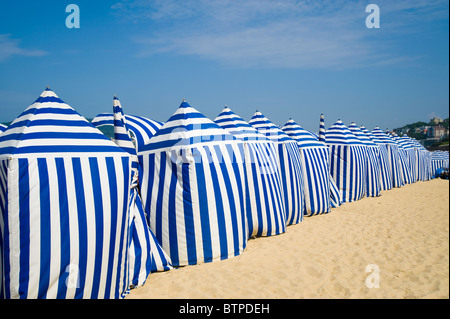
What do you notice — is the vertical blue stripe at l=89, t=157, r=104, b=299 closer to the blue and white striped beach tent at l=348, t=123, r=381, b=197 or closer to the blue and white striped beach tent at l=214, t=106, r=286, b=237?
the blue and white striped beach tent at l=214, t=106, r=286, b=237

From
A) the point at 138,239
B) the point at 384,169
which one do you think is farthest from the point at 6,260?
the point at 384,169

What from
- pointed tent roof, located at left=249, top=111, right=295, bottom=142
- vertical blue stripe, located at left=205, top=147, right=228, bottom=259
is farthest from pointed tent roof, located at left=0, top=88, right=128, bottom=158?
pointed tent roof, located at left=249, top=111, right=295, bottom=142

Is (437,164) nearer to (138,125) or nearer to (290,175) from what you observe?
(290,175)

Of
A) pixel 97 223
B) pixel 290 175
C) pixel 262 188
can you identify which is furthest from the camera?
pixel 290 175

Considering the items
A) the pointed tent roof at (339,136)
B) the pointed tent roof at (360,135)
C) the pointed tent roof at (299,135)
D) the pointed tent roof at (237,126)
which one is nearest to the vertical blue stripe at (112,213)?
the pointed tent roof at (237,126)

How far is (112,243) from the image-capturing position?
10.8 ft

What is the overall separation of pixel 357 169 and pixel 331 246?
17.0 feet

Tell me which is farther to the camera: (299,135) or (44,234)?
(299,135)

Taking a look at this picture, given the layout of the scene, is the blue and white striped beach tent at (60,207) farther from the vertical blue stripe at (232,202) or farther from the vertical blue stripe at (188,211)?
the vertical blue stripe at (232,202)

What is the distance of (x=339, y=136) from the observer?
384 inches

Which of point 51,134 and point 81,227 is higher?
point 51,134

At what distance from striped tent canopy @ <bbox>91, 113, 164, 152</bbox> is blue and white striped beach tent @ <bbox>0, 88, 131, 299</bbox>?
1493 millimetres

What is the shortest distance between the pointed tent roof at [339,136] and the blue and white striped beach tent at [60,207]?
25.0 feet

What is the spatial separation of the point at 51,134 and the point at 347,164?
8223mm
